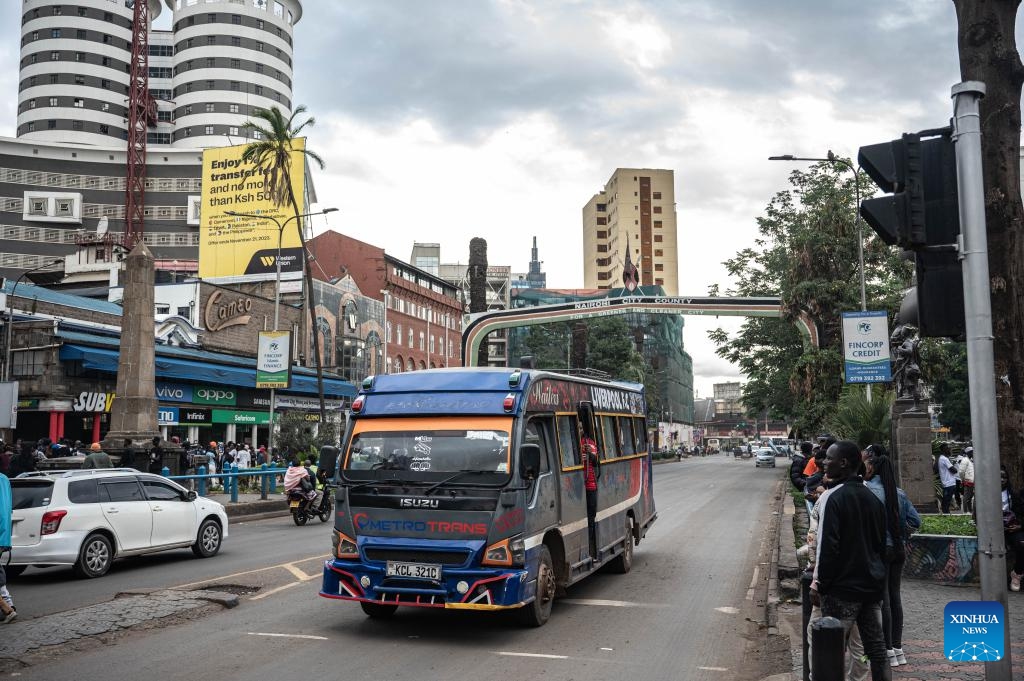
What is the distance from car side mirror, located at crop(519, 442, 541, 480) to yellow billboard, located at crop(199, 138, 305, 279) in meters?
45.8

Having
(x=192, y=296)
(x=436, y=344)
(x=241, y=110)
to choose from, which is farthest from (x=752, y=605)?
(x=241, y=110)

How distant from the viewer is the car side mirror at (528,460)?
28.3 ft

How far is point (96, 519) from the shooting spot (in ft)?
41.4

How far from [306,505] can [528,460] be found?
12.8 m

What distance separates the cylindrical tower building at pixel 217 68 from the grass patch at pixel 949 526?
91123mm

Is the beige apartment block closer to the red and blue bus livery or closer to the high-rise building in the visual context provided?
the high-rise building

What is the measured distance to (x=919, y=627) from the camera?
8.54m

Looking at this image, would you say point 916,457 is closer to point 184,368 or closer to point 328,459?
point 328,459

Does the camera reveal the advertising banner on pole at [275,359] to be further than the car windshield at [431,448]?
Yes

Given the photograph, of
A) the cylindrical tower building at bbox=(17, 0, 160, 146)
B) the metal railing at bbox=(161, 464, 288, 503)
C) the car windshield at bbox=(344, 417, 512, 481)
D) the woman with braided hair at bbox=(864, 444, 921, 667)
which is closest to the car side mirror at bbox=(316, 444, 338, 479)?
the car windshield at bbox=(344, 417, 512, 481)

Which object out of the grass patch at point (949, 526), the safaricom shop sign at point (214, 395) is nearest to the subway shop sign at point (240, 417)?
the safaricom shop sign at point (214, 395)

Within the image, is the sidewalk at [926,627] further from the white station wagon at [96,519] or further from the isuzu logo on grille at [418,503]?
the white station wagon at [96,519]

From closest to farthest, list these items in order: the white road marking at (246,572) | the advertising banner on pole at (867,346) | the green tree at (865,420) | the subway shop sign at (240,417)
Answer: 1. the white road marking at (246,572)
2. the advertising banner on pole at (867,346)
3. the green tree at (865,420)
4. the subway shop sign at (240,417)

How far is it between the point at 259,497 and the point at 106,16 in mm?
85352
